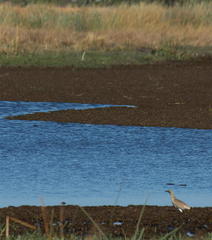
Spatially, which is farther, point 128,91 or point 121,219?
point 128,91

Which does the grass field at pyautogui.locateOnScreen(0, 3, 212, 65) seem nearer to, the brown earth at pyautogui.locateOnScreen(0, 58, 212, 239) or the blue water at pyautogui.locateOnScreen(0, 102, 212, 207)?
the brown earth at pyautogui.locateOnScreen(0, 58, 212, 239)

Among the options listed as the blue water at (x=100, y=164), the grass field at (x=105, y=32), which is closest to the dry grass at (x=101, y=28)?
the grass field at (x=105, y=32)

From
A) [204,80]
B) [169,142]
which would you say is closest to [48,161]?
[169,142]

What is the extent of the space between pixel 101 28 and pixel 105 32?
2.80ft

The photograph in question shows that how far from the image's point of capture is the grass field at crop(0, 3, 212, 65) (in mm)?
28031

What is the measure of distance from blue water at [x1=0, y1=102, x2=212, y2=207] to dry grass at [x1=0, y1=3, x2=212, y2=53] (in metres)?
12.8

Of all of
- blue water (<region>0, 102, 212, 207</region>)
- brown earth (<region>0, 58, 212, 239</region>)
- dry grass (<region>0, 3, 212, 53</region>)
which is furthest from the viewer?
dry grass (<region>0, 3, 212, 53</region>)

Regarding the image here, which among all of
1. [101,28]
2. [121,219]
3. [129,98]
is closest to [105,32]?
[101,28]

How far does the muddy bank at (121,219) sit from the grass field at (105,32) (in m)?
17.5

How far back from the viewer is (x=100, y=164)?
11.5m

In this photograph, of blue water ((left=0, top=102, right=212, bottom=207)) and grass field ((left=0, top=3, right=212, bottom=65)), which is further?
grass field ((left=0, top=3, right=212, bottom=65))

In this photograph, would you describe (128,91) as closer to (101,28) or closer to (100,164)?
(100,164)

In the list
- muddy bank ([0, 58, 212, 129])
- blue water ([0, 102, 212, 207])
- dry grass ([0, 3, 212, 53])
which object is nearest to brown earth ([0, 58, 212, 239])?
muddy bank ([0, 58, 212, 129])

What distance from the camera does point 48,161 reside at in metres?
11.7
